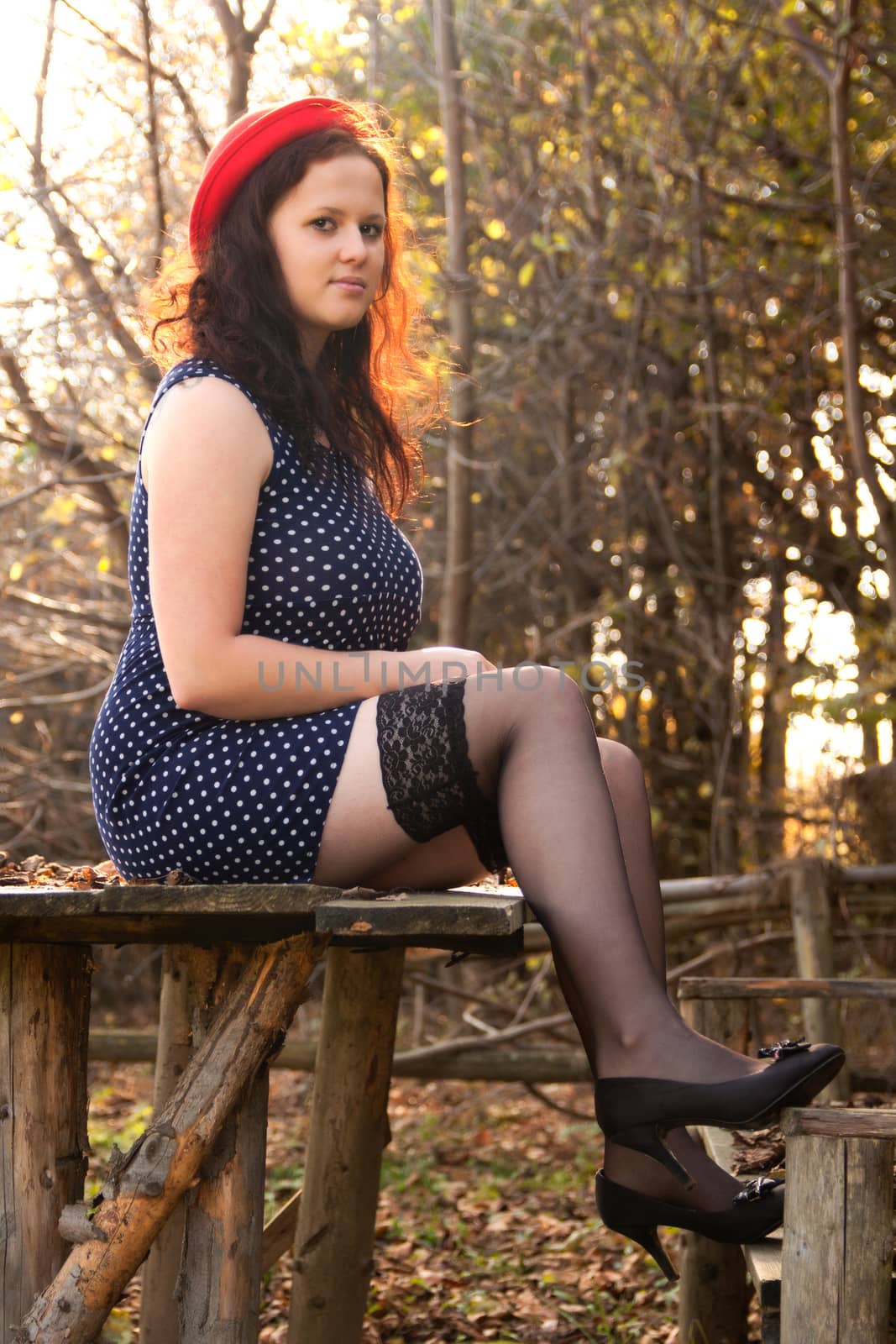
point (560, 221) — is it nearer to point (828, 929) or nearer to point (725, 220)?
point (725, 220)

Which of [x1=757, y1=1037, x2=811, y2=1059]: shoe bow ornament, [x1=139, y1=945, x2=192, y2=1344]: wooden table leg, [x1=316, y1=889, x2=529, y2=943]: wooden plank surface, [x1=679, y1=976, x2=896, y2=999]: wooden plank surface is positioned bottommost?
[x1=139, y1=945, x2=192, y2=1344]: wooden table leg

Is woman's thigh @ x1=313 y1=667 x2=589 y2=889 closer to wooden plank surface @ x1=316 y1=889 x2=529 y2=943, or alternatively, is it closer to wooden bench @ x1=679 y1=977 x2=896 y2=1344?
wooden plank surface @ x1=316 y1=889 x2=529 y2=943

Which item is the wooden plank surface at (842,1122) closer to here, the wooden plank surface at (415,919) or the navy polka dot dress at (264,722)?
the wooden plank surface at (415,919)

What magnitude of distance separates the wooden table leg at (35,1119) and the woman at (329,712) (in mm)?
249

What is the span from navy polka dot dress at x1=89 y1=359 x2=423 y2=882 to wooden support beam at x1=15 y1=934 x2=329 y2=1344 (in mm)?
194

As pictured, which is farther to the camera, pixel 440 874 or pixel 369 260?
pixel 369 260

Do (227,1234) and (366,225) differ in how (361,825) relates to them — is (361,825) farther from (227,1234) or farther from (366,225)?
(366,225)

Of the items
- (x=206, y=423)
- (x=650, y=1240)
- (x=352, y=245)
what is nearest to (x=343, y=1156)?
(x=650, y=1240)

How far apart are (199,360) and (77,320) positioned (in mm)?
2323

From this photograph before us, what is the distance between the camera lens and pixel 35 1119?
1.99 metres

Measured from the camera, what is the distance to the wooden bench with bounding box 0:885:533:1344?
5.66ft

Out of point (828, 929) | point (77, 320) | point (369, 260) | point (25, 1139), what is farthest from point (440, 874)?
point (77, 320)

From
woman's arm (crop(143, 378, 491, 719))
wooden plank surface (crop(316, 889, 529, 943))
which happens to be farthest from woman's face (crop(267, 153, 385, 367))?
wooden plank surface (crop(316, 889, 529, 943))

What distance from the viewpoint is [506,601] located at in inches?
243
